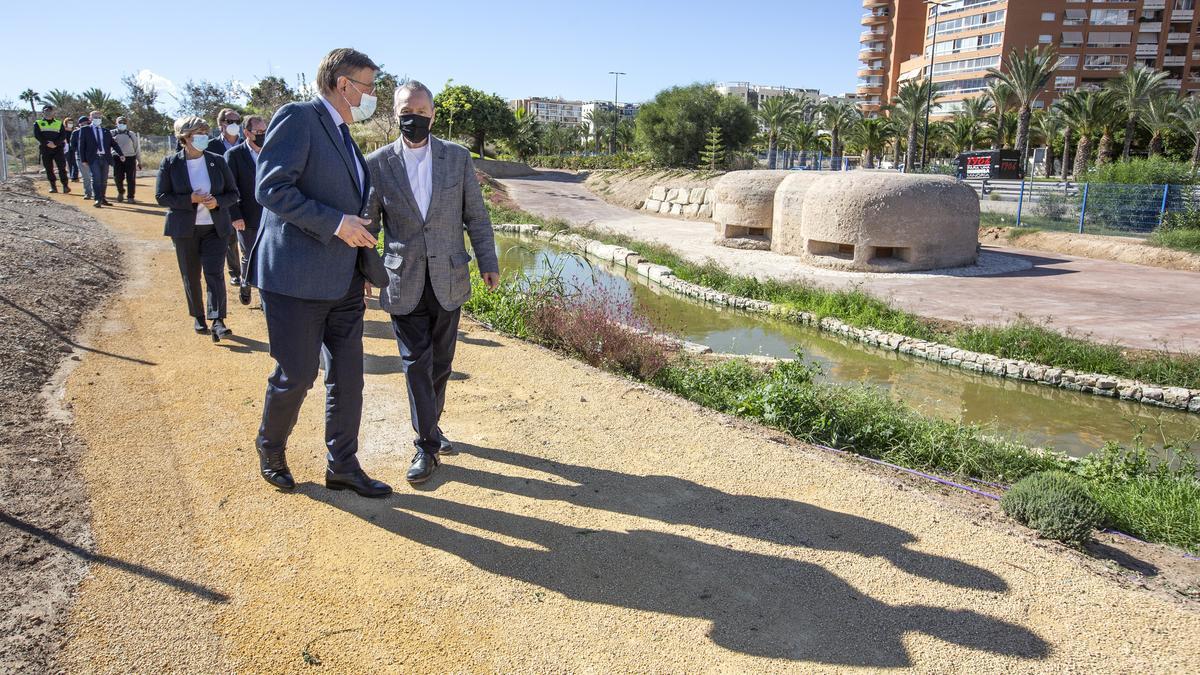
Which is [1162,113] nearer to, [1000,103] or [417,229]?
[1000,103]

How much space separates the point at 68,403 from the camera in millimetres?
4863

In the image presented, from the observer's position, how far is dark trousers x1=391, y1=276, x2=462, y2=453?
402cm

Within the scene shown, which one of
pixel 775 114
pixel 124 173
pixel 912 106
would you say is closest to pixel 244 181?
pixel 124 173

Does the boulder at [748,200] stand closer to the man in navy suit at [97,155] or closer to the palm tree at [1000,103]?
the man in navy suit at [97,155]

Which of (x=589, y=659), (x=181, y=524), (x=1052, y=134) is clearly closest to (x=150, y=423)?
(x=181, y=524)

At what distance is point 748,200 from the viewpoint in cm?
1931

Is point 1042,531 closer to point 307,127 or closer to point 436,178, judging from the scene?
point 436,178

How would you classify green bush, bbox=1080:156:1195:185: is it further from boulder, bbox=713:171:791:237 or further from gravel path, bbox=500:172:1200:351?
boulder, bbox=713:171:791:237

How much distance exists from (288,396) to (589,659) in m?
1.83

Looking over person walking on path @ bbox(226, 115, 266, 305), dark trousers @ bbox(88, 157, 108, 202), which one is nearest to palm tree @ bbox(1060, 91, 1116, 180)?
dark trousers @ bbox(88, 157, 108, 202)

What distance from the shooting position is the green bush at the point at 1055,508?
3787 millimetres

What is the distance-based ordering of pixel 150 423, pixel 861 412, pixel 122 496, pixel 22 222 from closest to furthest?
1. pixel 122 496
2. pixel 150 423
3. pixel 861 412
4. pixel 22 222

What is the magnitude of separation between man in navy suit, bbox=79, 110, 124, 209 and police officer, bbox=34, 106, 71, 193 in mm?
1260

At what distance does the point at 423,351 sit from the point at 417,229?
2.00 ft
